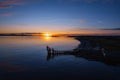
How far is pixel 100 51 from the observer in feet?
123

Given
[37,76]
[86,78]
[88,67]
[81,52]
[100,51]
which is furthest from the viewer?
[81,52]

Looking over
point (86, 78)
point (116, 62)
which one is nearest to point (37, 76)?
point (86, 78)

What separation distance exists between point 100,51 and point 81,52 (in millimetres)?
5225

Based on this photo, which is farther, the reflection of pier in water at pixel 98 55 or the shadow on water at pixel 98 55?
the reflection of pier in water at pixel 98 55

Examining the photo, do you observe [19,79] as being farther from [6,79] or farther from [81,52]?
[81,52]

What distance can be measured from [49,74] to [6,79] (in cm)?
556

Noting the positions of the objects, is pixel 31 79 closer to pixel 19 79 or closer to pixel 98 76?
pixel 19 79

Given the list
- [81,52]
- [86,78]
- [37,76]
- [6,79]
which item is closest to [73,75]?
[86,78]

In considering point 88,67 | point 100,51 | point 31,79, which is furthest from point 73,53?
point 31,79

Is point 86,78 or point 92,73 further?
point 92,73

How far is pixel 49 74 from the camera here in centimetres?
2448

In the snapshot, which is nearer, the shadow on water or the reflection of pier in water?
the shadow on water

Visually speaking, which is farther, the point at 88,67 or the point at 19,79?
the point at 88,67

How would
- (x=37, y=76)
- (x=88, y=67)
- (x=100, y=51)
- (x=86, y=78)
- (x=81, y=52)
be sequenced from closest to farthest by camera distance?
1. (x=86, y=78)
2. (x=37, y=76)
3. (x=88, y=67)
4. (x=100, y=51)
5. (x=81, y=52)
